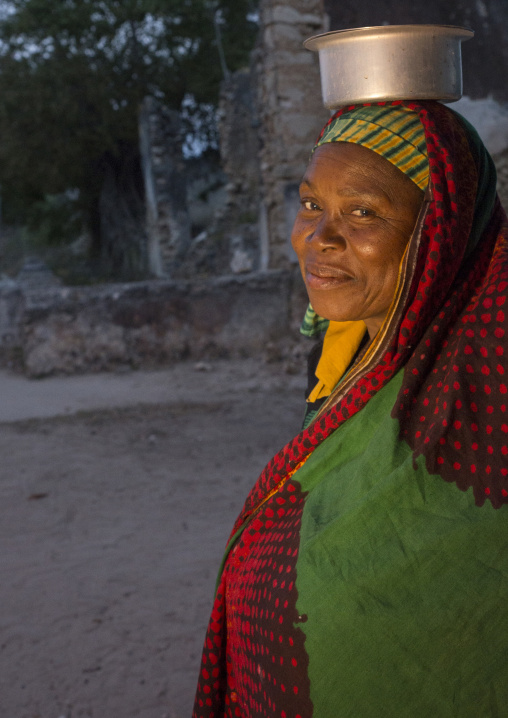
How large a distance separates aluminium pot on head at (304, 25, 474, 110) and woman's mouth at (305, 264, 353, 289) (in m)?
0.35

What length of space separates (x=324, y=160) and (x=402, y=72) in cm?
23

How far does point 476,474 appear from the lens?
115 centimetres

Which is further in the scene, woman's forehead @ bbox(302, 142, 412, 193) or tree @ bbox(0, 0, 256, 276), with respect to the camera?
tree @ bbox(0, 0, 256, 276)

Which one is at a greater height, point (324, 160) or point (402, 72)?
point (402, 72)

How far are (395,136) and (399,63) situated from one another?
0.16 metres

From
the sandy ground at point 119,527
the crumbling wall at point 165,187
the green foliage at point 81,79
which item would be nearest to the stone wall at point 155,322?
the sandy ground at point 119,527

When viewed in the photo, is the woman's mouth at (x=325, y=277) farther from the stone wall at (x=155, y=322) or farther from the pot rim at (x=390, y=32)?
the stone wall at (x=155, y=322)

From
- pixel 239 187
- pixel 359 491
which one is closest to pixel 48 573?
pixel 359 491

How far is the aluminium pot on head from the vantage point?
1410 mm

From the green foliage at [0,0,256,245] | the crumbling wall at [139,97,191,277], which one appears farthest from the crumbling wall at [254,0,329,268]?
the green foliage at [0,0,256,245]

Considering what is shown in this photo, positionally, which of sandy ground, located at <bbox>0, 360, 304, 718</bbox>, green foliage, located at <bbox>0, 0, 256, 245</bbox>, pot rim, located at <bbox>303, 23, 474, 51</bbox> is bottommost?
sandy ground, located at <bbox>0, 360, 304, 718</bbox>

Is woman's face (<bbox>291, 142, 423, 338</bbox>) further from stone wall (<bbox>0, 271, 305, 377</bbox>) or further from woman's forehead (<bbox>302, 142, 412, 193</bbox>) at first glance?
stone wall (<bbox>0, 271, 305, 377</bbox>)

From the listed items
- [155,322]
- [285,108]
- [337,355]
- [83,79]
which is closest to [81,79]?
Answer: [83,79]

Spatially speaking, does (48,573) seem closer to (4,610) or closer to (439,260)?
(4,610)
